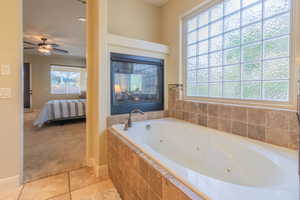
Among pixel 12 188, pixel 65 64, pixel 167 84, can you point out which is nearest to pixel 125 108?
pixel 167 84

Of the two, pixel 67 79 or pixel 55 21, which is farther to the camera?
pixel 67 79

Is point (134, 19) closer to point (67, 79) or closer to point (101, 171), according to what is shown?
point (101, 171)

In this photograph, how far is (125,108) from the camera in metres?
2.35

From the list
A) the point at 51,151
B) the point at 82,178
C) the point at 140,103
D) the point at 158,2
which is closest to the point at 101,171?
the point at 82,178

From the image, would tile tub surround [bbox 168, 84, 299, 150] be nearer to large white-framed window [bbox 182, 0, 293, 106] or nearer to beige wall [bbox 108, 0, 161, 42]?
large white-framed window [bbox 182, 0, 293, 106]

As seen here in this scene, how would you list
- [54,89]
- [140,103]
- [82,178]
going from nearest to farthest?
[82,178]
[140,103]
[54,89]

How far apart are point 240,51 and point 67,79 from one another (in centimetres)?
748

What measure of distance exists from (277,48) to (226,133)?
1002 millimetres

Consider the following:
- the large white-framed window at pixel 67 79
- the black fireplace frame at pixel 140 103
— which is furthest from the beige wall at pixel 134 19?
the large white-framed window at pixel 67 79

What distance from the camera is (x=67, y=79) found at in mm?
7316

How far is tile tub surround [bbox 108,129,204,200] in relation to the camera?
0.82 meters

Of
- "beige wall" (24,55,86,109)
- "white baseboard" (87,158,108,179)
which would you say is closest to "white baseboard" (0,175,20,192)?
"white baseboard" (87,158,108,179)

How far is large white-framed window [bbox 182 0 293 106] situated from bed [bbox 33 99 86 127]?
342cm

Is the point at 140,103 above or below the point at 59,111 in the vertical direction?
above
